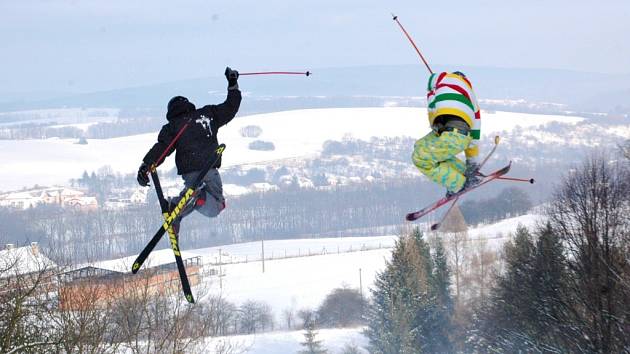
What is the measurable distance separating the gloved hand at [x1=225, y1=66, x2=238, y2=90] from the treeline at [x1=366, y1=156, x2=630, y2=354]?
17.0m

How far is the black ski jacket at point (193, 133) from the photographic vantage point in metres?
8.70

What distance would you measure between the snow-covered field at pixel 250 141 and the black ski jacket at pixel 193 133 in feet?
360

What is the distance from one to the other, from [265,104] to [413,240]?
84131mm

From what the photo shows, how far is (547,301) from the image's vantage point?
31594 millimetres

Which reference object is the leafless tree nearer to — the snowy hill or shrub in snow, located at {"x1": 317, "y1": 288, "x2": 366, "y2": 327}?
Answer: the snowy hill

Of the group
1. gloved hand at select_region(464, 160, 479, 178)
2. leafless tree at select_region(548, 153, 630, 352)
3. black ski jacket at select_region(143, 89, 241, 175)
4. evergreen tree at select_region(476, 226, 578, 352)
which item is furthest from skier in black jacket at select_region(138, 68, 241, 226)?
evergreen tree at select_region(476, 226, 578, 352)

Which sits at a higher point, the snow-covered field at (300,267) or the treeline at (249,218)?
the treeline at (249,218)

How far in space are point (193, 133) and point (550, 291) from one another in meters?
25.9

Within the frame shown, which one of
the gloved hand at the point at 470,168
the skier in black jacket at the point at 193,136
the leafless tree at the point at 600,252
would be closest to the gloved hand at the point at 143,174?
the skier in black jacket at the point at 193,136

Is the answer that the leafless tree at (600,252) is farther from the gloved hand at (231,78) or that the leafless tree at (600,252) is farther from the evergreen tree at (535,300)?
the gloved hand at (231,78)

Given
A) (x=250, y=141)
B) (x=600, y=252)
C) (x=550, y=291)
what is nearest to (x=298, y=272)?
(x=550, y=291)

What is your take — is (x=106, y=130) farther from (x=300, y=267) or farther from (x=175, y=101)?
(x=175, y=101)

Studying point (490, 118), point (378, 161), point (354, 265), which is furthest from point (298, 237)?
point (490, 118)

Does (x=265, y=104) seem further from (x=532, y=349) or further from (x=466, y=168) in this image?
(x=466, y=168)
